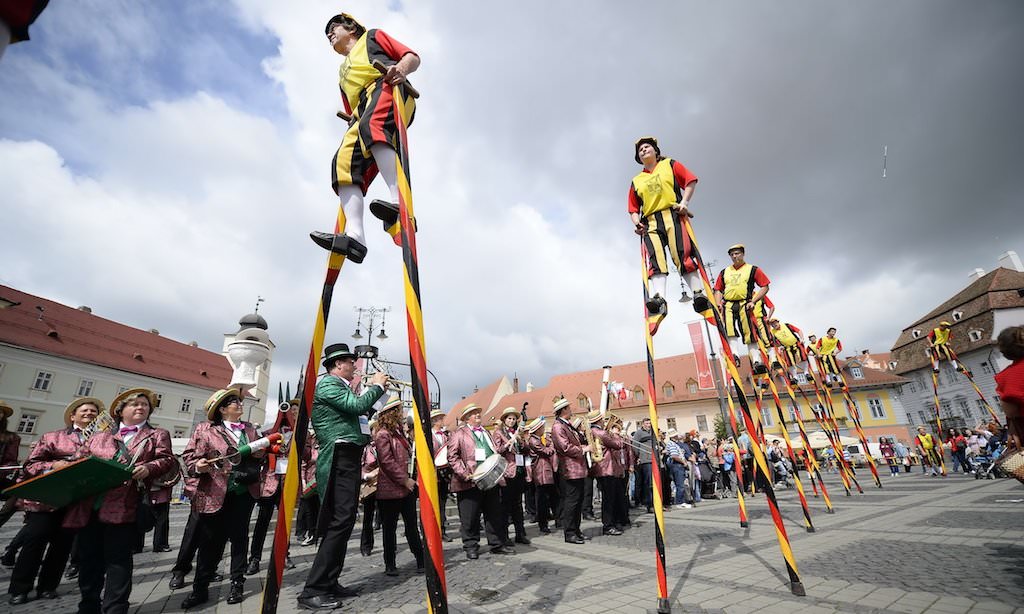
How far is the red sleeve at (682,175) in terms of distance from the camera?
208 inches

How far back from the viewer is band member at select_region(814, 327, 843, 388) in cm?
1481

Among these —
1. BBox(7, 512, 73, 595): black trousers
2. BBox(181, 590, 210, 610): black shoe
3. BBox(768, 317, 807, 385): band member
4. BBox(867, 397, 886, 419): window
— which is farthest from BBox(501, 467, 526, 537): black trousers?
BBox(867, 397, 886, 419): window

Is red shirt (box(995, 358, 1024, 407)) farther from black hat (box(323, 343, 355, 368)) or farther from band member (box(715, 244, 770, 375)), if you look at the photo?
black hat (box(323, 343, 355, 368))

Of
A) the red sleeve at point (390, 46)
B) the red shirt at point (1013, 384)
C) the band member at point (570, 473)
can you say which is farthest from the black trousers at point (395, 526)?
the red shirt at point (1013, 384)

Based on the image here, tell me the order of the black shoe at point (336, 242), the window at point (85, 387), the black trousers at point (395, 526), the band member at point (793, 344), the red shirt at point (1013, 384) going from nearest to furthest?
the black shoe at point (336, 242) → the red shirt at point (1013, 384) → the black trousers at point (395, 526) → the band member at point (793, 344) → the window at point (85, 387)

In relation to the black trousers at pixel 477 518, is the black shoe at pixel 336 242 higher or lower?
higher

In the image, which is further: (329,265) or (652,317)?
(652,317)

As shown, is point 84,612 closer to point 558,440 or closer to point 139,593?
point 139,593

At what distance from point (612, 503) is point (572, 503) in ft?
3.59

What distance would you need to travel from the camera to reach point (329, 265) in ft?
9.92

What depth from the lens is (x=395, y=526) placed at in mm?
5688

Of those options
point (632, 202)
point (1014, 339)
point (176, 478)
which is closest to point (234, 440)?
point (176, 478)

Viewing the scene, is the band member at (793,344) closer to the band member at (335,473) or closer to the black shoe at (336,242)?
the band member at (335,473)

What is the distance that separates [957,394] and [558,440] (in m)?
48.1
